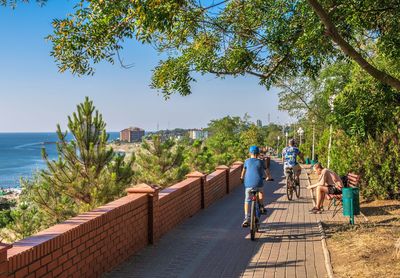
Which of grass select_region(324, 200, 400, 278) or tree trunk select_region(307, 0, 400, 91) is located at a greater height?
tree trunk select_region(307, 0, 400, 91)

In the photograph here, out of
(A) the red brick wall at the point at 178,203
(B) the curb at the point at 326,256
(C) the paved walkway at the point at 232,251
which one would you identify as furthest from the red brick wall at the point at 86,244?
(B) the curb at the point at 326,256

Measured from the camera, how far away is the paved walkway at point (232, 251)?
6.88m

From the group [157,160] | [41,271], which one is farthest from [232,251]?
[157,160]

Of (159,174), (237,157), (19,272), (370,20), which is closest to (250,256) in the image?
(19,272)

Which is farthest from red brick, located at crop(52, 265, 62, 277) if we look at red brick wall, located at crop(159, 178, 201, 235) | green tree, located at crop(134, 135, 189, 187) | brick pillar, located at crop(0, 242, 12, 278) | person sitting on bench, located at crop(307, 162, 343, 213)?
green tree, located at crop(134, 135, 189, 187)

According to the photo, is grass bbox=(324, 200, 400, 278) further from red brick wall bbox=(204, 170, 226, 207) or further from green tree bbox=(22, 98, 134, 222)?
green tree bbox=(22, 98, 134, 222)

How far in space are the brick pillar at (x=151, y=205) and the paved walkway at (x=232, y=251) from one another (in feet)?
0.64

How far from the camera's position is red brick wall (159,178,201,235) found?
9484 millimetres

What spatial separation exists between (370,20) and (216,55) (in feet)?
9.63

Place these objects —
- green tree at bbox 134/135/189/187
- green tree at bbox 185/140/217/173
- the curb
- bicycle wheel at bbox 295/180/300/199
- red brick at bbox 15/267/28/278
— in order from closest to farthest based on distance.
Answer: red brick at bbox 15/267/28/278 → the curb → bicycle wheel at bbox 295/180/300/199 → green tree at bbox 134/135/189/187 → green tree at bbox 185/140/217/173

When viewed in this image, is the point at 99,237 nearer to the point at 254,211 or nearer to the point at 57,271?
the point at 57,271

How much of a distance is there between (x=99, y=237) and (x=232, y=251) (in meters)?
2.47

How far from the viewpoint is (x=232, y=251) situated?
8.09 metres

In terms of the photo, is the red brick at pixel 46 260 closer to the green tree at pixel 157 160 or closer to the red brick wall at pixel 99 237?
the red brick wall at pixel 99 237
